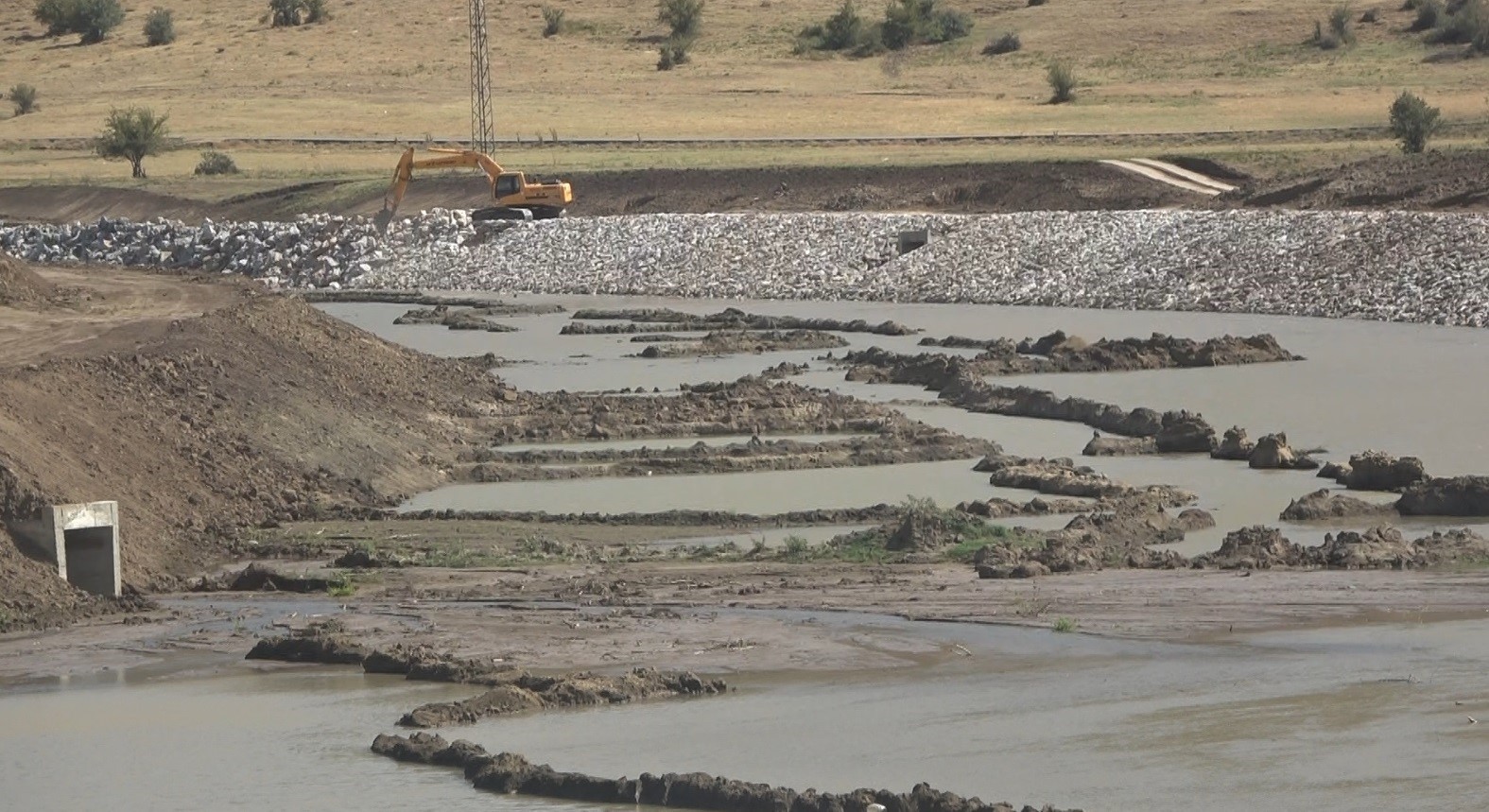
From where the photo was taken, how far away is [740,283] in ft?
166

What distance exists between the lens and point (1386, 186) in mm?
46969

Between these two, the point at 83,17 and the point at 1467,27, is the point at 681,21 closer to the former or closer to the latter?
the point at 83,17

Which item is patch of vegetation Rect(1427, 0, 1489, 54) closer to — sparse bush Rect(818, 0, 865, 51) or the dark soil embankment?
sparse bush Rect(818, 0, 865, 51)

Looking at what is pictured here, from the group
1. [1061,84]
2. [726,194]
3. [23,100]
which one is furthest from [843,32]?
[726,194]

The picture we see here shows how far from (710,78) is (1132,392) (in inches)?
2309

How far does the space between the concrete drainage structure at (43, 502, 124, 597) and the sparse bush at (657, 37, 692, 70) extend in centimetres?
7419

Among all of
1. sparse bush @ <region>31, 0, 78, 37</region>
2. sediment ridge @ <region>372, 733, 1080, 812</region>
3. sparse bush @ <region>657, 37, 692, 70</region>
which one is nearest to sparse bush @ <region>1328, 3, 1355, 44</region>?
sparse bush @ <region>657, 37, 692, 70</region>

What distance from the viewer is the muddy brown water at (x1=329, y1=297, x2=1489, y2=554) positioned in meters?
23.7

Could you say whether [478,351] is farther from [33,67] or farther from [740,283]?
[33,67]

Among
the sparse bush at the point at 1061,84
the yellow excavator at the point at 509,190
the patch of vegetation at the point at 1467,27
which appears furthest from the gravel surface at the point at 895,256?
the patch of vegetation at the point at 1467,27

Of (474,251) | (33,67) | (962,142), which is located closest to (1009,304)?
(474,251)

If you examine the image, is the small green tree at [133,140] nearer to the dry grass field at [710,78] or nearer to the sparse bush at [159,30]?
the dry grass field at [710,78]

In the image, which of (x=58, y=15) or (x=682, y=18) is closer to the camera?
(x=682, y=18)

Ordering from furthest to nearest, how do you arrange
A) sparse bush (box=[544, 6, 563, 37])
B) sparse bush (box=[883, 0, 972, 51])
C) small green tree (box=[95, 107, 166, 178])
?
sparse bush (box=[544, 6, 563, 37])
sparse bush (box=[883, 0, 972, 51])
small green tree (box=[95, 107, 166, 178])
